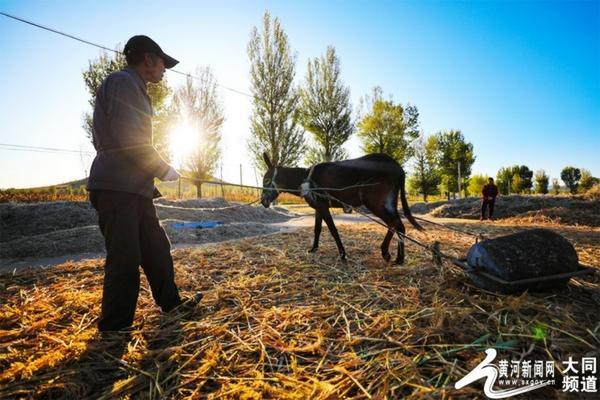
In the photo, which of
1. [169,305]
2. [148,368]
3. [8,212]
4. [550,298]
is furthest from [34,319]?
[8,212]

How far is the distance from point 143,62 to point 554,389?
3578 mm

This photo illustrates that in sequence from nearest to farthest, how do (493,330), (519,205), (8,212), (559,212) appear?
(493,330), (8,212), (559,212), (519,205)

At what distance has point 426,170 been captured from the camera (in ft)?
120

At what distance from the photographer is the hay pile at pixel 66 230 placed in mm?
6684

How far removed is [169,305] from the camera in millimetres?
2619

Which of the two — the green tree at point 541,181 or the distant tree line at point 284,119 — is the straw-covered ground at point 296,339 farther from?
the green tree at point 541,181

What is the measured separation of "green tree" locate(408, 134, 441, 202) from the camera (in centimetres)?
3628

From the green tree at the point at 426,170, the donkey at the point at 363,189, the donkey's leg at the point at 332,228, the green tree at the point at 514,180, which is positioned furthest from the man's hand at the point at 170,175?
the green tree at the point at 514,180

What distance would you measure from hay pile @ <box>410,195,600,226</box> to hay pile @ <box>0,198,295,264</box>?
38.1 feet

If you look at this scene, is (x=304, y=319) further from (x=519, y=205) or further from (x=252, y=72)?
(x=252, y=72)

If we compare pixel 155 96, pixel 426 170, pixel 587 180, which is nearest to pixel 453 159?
pixel 426 170

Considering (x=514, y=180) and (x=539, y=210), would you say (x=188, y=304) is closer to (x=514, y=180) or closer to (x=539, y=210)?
(x=539, y=210)

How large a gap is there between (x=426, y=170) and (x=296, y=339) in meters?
38.7

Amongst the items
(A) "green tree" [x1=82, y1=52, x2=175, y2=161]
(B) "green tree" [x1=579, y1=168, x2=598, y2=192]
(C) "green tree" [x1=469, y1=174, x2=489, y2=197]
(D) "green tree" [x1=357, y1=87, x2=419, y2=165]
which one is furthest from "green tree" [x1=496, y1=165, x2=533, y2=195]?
(A) "green tree" [x1=82, y1=52, x2=175, y2=161]
